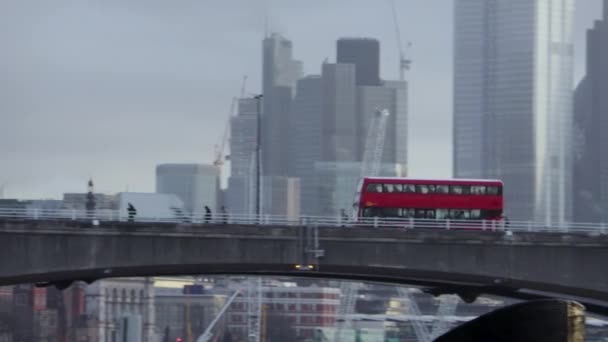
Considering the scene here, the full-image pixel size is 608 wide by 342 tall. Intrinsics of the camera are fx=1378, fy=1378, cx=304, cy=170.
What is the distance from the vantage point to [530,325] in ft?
24.1

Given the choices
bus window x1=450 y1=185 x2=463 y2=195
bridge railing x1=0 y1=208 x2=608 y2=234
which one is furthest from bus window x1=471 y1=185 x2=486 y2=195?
bridge railing x1=0 y1=208 x2=608 y2=234

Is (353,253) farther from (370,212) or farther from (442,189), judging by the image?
(442,189)

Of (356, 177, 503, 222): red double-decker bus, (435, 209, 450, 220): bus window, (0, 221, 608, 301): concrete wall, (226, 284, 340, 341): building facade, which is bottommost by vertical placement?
(226, 284, 340, 341): building facade

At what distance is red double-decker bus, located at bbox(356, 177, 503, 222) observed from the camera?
91.9 meters

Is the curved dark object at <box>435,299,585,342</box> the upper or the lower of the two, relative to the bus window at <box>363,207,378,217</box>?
lower

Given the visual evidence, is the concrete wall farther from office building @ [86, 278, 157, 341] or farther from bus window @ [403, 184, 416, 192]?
office building @ [86, 278, 157, 341]

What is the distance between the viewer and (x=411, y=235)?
237ft

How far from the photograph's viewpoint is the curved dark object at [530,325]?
727 centimetres

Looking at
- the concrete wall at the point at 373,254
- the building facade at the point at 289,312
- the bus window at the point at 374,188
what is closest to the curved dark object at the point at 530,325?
the concrete wall at the point at 373,254

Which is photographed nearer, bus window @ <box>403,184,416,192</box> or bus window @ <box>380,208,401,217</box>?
bus window @ <box>380,208,401,217</box>

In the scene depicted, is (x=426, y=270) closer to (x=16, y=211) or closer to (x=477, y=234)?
(x=477, y=234)

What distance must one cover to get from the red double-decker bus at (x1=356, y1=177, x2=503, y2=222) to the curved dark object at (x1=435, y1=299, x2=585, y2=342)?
83169mm

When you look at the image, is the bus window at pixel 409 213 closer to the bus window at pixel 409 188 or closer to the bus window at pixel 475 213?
the bus window at pixel 409 188

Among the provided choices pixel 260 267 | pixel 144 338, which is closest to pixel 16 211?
pixel 260 267
